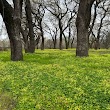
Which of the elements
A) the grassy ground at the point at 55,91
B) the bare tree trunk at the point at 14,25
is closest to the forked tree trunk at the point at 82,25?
the bare tree trunk at the point at 14,25

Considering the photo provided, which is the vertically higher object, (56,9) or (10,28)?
(56,9)

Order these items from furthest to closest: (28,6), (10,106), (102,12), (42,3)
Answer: (102,12)
(42,3)
(28,6)
(10,106)

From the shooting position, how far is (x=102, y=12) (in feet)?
170

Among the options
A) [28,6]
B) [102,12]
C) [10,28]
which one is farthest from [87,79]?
[102,12]

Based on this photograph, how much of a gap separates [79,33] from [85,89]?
11.2 meters

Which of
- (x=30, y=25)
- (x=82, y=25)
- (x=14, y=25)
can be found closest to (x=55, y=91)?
(x=14, y=25)

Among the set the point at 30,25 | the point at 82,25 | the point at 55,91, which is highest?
the point at 30,25

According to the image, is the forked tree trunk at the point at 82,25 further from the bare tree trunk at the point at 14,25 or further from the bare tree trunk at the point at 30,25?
the bare tree trunk at the point at 30,25

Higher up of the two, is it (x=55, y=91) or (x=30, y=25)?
(x=30, y=25)

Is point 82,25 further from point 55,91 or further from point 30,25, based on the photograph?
point 55,91

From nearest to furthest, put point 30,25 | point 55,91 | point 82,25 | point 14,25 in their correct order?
1. point 55,91
2. point 14,25
3. point 82,25
4. point 30,25

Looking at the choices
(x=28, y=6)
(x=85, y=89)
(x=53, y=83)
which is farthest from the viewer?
(x=28, y=6)

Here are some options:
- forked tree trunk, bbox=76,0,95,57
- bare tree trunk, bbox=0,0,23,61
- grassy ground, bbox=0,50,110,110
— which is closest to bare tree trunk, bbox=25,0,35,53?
forked tree trunk, bbox=76,0,95,57

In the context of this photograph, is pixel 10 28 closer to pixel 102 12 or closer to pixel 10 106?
pixel 10 106
